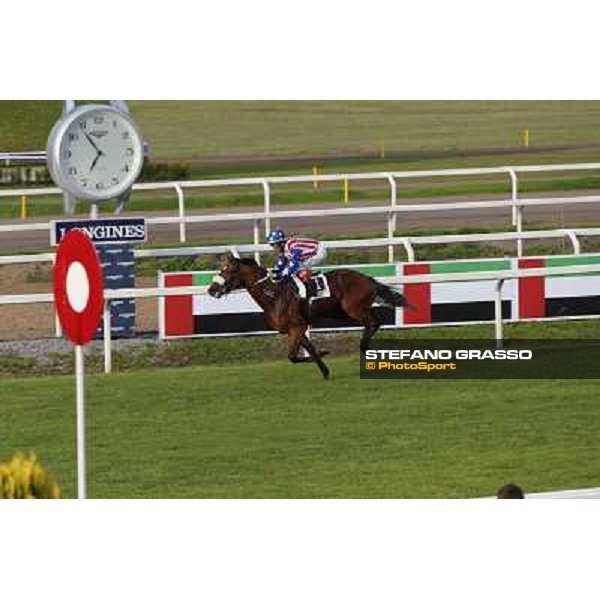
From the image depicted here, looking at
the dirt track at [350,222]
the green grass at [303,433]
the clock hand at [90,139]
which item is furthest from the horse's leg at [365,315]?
the dirt track at [350,222]

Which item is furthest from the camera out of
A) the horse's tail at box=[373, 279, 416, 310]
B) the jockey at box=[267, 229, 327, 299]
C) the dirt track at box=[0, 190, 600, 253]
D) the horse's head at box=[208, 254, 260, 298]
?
the dirt track at box=[0, 190, 600, 253]

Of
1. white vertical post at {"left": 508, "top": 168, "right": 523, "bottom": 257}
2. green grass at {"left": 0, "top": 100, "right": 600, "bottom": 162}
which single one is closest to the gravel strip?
white vertical post at {"left": 508, "top": 168, "right": 523, "bottom": 257}

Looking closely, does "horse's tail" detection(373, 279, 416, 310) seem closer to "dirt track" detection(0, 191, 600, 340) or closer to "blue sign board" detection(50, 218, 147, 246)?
"blue sign board" detection(50, 218, 147, 246)

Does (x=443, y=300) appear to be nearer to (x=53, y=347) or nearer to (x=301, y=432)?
(x=53, y=347)

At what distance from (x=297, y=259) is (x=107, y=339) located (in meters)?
1.67

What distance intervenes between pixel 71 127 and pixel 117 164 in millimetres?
542

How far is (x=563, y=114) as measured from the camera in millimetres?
29312

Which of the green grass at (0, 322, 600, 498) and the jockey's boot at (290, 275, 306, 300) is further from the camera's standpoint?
the jockey's boot at (290, 275, 306, 300)

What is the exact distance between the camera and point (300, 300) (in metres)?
18.7

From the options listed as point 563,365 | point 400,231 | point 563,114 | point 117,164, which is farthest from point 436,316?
point 563,114

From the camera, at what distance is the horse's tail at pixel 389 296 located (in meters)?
19.1

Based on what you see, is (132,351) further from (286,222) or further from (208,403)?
(286,222)

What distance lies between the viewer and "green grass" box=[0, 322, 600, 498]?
1574 centimetres

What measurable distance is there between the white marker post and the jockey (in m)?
4.48
